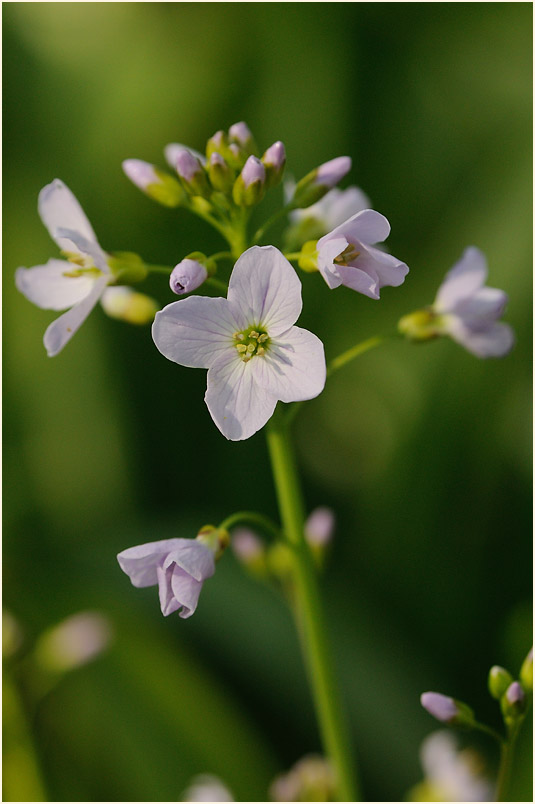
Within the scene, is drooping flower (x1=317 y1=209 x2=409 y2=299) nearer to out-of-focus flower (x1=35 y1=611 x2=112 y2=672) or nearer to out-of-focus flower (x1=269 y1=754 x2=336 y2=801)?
out-of-focus flower (x1=269 y1=754 x2=336 y2=801)

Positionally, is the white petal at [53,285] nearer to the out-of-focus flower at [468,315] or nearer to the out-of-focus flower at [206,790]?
the out-of-focus flower at [468,315]

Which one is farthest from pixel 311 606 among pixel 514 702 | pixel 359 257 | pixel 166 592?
pixel 359 257

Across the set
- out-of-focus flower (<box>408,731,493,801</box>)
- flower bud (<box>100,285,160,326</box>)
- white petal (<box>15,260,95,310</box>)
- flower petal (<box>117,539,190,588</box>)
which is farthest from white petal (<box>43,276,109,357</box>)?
out-of-focus flower (<box>408,731,493,801</box>)

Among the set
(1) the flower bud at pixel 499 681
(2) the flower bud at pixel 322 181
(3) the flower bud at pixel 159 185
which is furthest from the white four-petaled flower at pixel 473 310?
(1) the flower bud at pixel 499 681

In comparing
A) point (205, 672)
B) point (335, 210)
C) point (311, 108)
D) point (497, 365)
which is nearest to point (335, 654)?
point (205, 672)

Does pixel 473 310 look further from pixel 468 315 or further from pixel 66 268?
pixel 66 268

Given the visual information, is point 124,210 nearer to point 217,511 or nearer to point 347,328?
point 347,328
